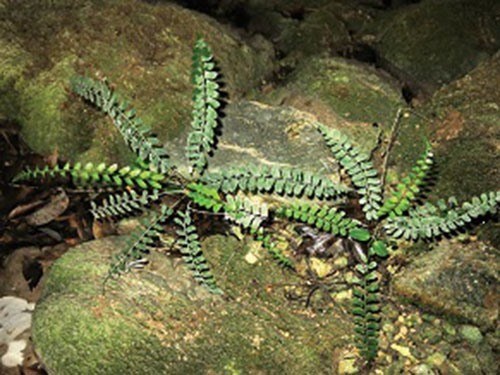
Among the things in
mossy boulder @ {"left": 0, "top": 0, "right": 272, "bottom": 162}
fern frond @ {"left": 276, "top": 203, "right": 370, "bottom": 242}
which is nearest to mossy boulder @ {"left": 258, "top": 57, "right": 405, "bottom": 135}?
mossy boulder @ {"left": 0, "top": 0, "right": 272, "bottom": 162}

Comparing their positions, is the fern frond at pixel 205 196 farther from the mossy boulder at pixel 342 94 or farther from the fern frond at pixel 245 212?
the mossy boulder at pixel 342 94

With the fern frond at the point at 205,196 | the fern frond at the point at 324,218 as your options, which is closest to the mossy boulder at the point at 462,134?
the fern frond at the point at 324,218

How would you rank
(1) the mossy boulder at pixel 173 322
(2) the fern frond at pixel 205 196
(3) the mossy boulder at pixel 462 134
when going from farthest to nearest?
(3) the mossy boulder at pixel 462 134 → (2) the fern frond at pixel 205 196 → (1) the mossy boulder at pixel 173 322

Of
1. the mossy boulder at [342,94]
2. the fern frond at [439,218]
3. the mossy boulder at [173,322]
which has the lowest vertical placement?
the mossy boulder at [173,322]

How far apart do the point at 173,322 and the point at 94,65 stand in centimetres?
222

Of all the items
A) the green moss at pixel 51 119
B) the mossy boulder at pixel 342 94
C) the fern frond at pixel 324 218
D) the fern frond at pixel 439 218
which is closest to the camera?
the fern frond at pixel 439 218

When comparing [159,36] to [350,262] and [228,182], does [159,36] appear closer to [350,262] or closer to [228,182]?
[228,182]

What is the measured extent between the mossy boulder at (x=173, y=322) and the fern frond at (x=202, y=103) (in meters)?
0.74

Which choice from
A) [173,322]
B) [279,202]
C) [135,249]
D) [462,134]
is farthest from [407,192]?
[135,249]

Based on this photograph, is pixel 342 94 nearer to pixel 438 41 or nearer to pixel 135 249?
pixel 438 41

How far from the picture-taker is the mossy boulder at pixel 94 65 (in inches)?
133

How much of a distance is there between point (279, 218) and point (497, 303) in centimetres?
144

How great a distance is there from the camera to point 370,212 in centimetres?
273

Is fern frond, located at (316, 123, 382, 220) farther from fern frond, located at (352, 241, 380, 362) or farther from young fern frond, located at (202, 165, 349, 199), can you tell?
fern frond, located at (352, 241, 380, 362)
